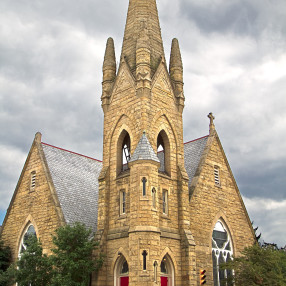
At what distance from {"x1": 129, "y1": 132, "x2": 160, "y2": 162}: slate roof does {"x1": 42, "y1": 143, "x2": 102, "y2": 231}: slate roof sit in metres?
6.26

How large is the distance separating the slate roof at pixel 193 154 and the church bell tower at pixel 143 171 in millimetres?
3380

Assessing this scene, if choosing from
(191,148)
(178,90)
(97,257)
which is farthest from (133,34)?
(97,257)

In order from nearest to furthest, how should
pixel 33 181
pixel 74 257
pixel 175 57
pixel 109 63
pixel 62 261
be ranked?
1. pixel 62 261
2. pixel 74 257
3. pixel 109 63
4. pixel 175 57
5. pixel 33 181

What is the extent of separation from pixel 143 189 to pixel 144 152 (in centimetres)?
189

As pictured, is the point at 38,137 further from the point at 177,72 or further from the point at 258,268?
the point at 258,268

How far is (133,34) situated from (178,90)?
462 centimetres

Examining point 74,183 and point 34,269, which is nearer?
point 34,269

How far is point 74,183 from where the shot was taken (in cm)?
2814

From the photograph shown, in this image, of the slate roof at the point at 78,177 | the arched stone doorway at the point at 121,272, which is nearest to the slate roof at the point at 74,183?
the slate roof at the point at 78,177

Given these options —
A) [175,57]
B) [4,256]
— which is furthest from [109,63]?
[4,256]

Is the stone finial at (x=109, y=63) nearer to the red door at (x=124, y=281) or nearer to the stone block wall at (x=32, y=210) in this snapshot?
the stone block wall at (x=32, y=210)

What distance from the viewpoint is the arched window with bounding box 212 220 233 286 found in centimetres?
2503

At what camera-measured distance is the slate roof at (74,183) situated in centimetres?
2566

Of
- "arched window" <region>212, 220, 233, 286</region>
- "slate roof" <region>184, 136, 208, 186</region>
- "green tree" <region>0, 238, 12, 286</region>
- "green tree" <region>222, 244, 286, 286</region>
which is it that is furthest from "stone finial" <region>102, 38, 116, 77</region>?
"green tree" <region>222, 244, 286, 286</region>
